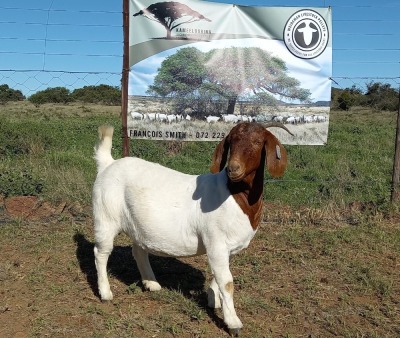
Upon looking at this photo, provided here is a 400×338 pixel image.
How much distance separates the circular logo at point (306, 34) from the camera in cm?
664

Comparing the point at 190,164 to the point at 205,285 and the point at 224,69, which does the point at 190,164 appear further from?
the point at 205,285

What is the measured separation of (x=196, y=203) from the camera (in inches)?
153

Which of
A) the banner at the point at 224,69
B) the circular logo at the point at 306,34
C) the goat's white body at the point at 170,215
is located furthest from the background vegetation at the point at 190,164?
the goat's white body at the point at 170,215

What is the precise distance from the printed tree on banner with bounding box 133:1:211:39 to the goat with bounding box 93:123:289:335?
7.78 feet

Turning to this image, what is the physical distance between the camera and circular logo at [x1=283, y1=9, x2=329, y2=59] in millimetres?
6637

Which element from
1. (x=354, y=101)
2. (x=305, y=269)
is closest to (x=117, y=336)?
(x=305, y=269)

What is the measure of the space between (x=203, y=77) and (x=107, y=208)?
10.0 ft

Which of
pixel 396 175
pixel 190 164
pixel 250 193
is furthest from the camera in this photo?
pixel 190 164

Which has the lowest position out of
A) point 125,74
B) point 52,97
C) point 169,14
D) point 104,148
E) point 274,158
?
point 104,148

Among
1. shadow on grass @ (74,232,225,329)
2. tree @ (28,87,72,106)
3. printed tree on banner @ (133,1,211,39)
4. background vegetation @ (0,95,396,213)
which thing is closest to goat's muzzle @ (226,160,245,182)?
shadow on grass @ (74,232,225,329)

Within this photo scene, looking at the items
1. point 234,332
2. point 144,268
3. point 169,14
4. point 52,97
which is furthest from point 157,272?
point 52,97

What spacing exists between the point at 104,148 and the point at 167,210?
3.52 feet

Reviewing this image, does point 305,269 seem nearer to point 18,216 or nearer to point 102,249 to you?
point 102,249

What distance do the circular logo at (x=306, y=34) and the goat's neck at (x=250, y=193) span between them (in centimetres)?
364
